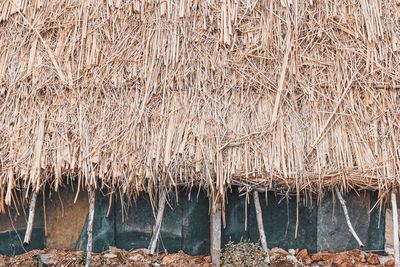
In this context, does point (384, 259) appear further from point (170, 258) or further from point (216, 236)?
point (170, 258)

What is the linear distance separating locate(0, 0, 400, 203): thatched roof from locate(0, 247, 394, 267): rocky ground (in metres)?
0.61

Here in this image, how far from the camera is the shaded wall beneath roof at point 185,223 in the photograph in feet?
8.02

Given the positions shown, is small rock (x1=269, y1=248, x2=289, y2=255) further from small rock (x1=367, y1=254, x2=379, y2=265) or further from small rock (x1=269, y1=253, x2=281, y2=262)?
small rock (x1=367, y1=254, x2=379, y2=265)

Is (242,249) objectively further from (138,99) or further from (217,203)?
(138,99)

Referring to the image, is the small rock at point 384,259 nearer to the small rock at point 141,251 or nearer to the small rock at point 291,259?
the small rock at point 291,259

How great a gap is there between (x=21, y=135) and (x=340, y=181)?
6.18 feet

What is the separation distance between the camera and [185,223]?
2443mm

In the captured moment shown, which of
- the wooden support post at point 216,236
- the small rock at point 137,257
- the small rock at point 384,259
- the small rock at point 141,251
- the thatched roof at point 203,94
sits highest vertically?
the thatched roof at point 203,94

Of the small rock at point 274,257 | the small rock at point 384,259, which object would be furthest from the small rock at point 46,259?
the small rock at point 384,259

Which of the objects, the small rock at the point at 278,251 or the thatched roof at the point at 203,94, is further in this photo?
the small rock at the point at 278,251

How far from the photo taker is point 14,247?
2.46 metres

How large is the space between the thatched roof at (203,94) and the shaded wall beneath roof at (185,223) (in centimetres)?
43

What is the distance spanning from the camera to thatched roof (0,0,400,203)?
6.57 ft

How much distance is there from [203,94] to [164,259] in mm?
1156
